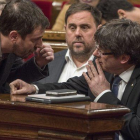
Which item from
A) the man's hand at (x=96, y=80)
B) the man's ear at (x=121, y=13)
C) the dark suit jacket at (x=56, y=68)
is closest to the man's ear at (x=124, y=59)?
the man's hand at (x=96, y=80)

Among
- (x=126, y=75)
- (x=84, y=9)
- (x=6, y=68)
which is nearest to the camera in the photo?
(x=126, y=75)

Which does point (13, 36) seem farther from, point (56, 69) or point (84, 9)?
point (84, 9)

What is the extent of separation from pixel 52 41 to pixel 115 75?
179 cm

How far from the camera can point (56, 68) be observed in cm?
341

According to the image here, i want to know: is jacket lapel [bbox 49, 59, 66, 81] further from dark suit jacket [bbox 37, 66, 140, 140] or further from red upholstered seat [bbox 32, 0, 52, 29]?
red upholstered seat [bbox 32, 0, 52, 29]

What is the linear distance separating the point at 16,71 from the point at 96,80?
0.62 m

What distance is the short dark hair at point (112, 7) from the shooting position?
3838 mm

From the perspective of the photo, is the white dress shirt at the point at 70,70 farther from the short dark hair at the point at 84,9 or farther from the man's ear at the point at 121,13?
the man's ear at the point at 121,13

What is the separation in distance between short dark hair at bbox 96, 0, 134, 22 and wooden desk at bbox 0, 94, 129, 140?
2.20 m

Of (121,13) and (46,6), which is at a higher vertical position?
(121,13)

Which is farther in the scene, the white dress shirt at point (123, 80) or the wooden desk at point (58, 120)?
the white dress shirt at point (123, 80)

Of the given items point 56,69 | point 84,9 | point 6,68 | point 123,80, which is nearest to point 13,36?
point 6,68

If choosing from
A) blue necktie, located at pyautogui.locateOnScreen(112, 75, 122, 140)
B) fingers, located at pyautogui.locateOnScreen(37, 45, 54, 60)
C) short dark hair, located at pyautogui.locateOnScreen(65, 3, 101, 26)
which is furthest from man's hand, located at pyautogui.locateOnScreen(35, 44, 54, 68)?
short dark hair, located at pyautogui.locateOnScreen(65, 3, 101, 26)

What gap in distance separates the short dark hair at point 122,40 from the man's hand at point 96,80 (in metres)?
0.12
